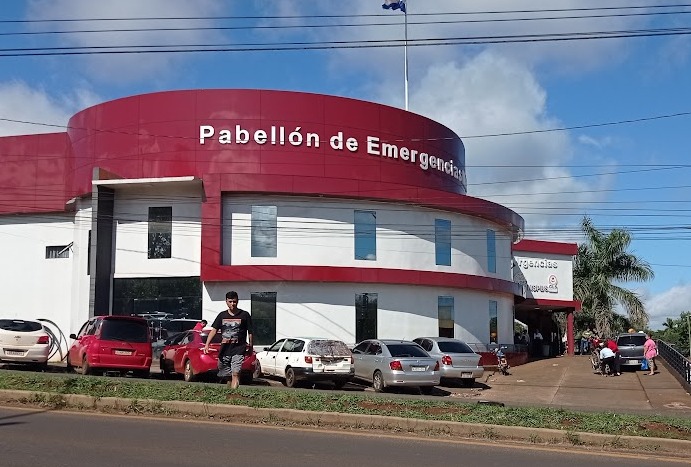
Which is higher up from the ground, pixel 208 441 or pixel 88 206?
pixel 88 206

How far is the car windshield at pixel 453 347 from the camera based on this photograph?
2523 cm

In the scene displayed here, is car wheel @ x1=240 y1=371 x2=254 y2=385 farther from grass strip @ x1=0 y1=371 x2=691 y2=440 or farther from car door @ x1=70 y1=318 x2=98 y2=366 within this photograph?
grass strip @ x1=0 y1=371 x2=691 y2=440

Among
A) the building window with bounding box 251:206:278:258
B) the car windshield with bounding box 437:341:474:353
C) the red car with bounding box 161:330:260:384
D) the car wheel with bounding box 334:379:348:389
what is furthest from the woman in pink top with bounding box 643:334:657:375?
the red car with bounding box 161:330:260:384

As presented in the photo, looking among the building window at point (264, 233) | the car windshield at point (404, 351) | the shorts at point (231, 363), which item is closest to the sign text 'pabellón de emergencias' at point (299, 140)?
the building window at point (264, 233)

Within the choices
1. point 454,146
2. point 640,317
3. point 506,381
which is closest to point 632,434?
point 506,381

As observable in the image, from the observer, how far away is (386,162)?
30844 mm

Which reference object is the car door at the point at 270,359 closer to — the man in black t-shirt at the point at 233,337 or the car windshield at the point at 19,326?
the car windshield at the point at 19,326

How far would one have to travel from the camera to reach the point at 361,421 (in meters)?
12.0

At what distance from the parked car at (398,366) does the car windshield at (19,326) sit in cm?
993

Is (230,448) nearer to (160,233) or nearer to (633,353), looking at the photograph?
(160,233)

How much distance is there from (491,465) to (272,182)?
2051 centimetres

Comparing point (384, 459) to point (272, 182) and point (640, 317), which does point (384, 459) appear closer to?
point (272, 182)

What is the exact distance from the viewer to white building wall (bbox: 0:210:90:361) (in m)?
31.2

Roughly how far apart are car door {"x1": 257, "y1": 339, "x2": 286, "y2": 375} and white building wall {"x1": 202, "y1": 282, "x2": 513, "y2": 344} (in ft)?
14.6
